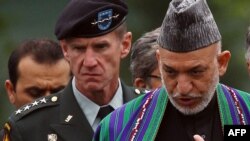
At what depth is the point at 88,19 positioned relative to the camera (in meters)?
8.63

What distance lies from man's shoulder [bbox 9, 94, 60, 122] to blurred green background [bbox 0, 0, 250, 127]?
20.1 ft

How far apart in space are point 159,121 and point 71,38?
1.12m

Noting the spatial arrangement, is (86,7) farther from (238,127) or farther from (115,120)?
(238,127)

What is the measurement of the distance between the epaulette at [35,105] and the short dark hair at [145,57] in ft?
4.26

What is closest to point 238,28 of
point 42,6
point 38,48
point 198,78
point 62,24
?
point 42,6

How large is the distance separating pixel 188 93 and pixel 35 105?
145 centimetres

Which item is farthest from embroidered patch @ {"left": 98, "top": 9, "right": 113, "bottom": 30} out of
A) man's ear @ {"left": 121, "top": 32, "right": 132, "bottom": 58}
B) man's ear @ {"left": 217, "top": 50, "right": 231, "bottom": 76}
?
man's ear @ {"left": 217, "top": 50, "right": 231, "bottom": 76}

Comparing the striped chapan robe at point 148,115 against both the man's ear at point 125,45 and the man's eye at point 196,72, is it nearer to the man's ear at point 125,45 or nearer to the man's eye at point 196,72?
the man's eye at point 196,72

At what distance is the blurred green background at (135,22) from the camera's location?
15.1m

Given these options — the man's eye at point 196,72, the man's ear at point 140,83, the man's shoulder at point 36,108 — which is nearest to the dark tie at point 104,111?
the man's shoulder at point 36,108

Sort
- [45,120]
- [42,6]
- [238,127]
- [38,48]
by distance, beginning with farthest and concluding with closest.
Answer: [42,6] < [38,48] < [45,120] < [238,127]

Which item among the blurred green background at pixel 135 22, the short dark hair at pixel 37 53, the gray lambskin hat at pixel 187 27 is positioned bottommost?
the blurred green background at pixel 135 22

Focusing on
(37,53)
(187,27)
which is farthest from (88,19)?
(187,27)

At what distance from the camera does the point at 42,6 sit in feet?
51.3
